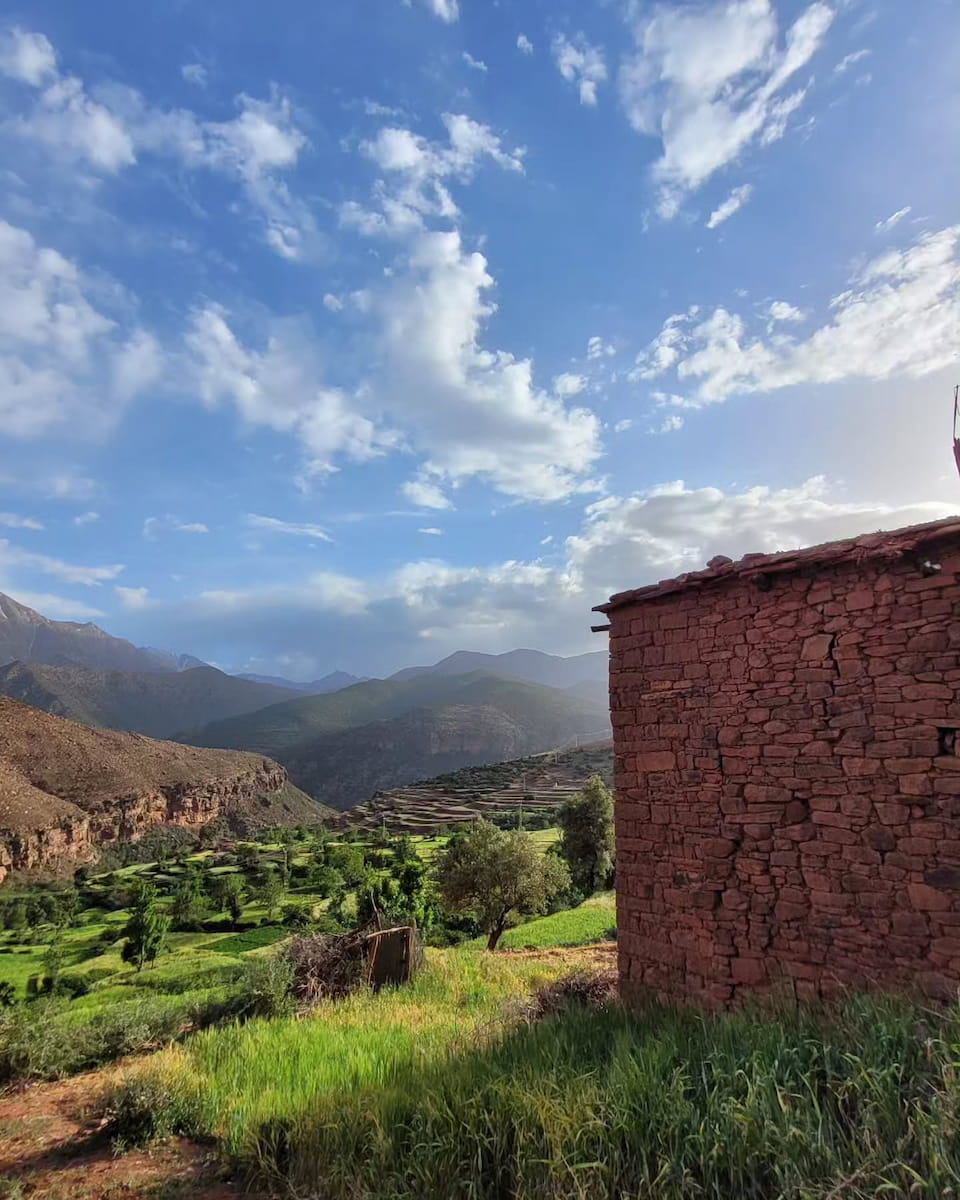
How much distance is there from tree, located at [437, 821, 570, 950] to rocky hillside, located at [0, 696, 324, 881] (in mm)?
48555

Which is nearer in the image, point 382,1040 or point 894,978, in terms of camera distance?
point 894,978

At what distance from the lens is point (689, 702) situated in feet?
24.9

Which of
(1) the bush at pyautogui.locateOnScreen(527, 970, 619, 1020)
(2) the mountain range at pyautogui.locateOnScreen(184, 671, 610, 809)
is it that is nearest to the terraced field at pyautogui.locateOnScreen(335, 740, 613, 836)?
(2) the mountain range at pyautogui.locateOnScreen(184, 671, 610, 809)

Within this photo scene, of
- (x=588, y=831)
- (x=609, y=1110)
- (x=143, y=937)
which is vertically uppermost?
(x=609, y=1110)

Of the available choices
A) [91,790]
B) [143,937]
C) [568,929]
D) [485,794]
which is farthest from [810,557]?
[485,794]

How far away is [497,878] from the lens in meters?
24.8

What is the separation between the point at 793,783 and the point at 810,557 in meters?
2.36

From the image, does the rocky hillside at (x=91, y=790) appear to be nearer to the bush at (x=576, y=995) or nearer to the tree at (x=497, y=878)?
the tree at (x=497, y=878)

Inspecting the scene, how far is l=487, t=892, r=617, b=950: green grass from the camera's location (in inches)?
839

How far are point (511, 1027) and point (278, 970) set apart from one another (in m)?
6.50

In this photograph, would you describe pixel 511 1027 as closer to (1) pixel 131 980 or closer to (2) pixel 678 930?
(2) pixel 678 930

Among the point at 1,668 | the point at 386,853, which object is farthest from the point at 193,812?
the point at 1,668

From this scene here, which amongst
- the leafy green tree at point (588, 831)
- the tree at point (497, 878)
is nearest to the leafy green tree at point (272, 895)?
the leafy green tree at point (588, 831)

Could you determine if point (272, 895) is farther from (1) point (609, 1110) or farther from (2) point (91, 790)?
(1) point (609, 1110)
